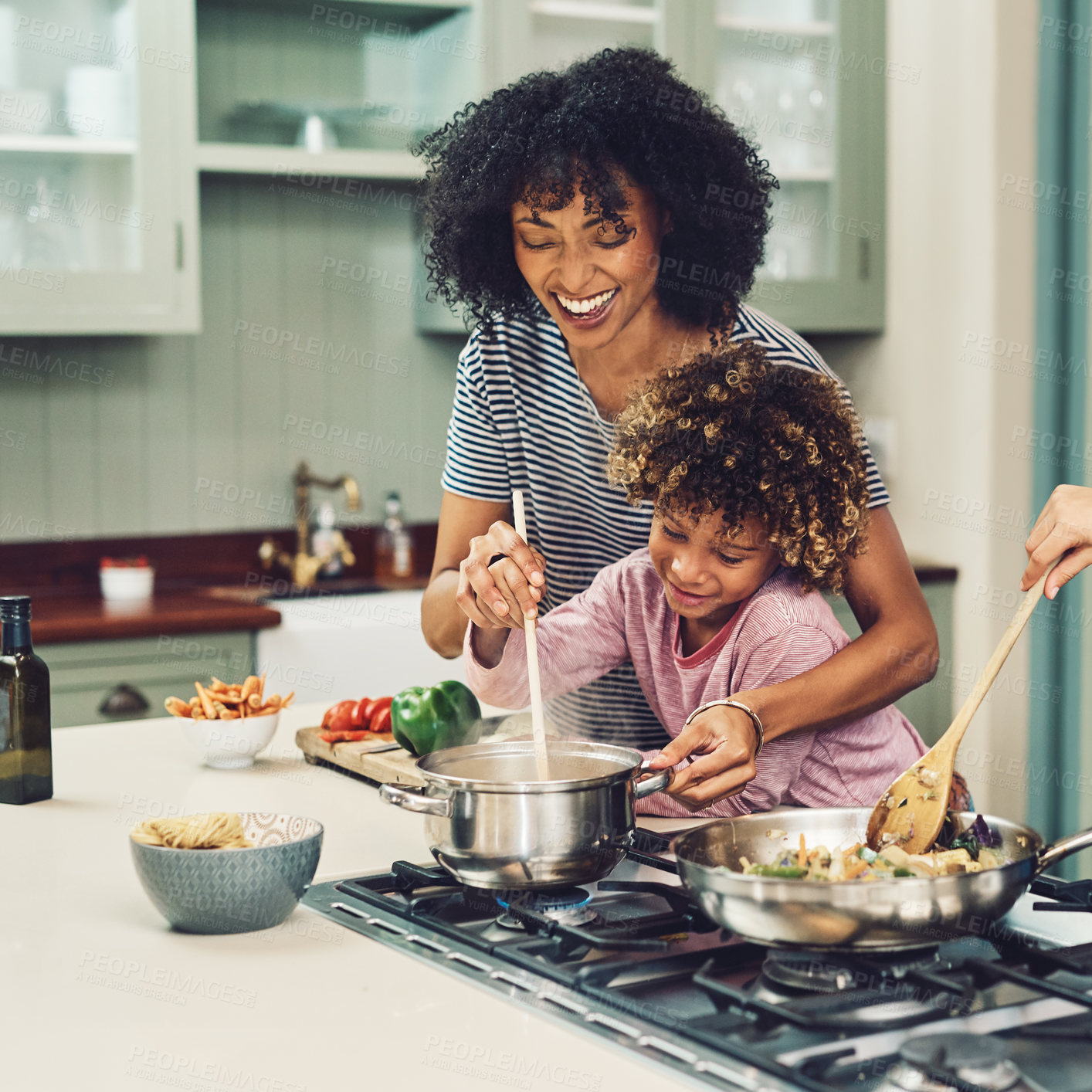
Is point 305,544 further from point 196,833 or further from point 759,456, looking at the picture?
point 196,833

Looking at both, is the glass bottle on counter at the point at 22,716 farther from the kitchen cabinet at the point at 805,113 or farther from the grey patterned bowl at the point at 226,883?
the kitchen cabinet at the point at 805,113

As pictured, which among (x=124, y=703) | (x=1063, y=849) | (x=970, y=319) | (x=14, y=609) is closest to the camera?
(x=1063, y=849)

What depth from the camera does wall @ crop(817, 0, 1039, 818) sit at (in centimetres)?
305

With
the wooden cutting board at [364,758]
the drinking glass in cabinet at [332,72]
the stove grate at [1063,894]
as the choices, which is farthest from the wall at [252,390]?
the stove grate at [1063,894]

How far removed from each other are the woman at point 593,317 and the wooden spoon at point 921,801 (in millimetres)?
246

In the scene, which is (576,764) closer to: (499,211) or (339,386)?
(499,211)

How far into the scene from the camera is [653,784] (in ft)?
3.65

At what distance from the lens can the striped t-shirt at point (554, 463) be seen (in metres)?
1.75

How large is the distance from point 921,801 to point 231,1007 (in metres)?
0.56

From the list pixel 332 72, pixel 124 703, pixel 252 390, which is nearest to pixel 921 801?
pixel 124 703

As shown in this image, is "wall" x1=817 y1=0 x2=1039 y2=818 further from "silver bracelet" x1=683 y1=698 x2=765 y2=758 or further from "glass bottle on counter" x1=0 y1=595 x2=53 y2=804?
"glass bottle on counter" x1=0 y1=595 x2=53 y2=804

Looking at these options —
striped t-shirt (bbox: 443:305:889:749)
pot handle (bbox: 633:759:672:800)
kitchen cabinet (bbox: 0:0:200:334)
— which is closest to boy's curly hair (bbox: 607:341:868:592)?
striped t-shirt (bbox: 443:305:889:749)

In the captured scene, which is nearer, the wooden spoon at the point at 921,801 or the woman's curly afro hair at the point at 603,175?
the wooden spoon at the point at 921,801

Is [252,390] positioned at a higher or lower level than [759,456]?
higher
